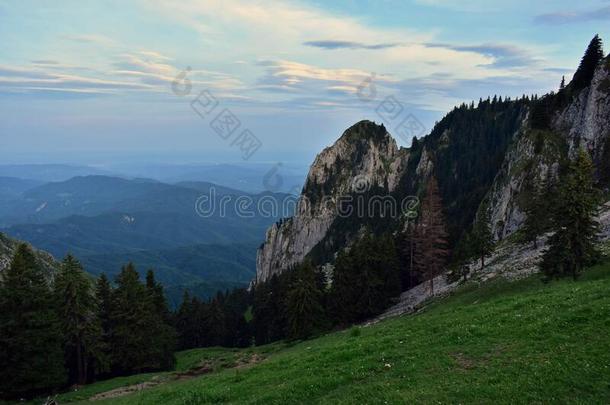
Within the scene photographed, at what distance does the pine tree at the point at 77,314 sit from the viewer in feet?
164

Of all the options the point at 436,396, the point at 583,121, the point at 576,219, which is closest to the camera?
the point at 436,396

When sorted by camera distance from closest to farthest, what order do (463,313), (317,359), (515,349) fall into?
(515,349) → (317,359) → (463,313)

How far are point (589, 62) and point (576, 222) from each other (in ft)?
231

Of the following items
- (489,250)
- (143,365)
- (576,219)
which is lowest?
(143,365)

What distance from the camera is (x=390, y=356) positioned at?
2220 cm

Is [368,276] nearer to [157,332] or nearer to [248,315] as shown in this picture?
[157,332]

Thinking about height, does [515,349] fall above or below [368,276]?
above

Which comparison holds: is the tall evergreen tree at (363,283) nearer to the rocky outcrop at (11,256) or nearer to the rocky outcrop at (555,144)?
the rocky outcrop at (555,144)

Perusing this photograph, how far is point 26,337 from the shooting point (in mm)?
Result: 41656

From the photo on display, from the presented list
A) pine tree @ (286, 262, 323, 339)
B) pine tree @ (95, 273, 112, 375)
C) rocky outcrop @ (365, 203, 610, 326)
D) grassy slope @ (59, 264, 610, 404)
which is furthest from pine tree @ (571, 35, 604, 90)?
pine tree @ (95, 273, 112, 375)

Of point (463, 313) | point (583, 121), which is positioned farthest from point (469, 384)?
point (583, 121)

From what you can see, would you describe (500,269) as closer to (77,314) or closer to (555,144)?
(555,144)

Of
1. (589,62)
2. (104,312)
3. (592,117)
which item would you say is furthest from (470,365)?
(589,62)

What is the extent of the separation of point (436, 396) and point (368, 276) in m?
53.8
